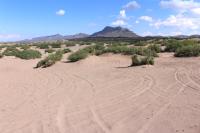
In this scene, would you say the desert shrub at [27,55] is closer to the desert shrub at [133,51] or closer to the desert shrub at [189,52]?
the desert shrub at [133,51]

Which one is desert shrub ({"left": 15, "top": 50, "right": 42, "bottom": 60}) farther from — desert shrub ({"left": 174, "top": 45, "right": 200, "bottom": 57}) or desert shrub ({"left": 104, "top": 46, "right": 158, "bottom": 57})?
desert shrub ({"left": 174, "top": 45, "right": 200, "bottom": 57})

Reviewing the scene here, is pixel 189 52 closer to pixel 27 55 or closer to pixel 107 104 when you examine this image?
pixel 107 104

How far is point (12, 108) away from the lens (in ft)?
42.5

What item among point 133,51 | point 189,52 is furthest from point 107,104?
point 133,51

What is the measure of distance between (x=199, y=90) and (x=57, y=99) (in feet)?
16.7

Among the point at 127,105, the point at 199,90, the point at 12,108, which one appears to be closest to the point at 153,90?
the point at 199,90

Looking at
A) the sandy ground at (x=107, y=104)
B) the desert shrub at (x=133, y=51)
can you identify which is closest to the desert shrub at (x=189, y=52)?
the desert shrub at (x=133, y=51)

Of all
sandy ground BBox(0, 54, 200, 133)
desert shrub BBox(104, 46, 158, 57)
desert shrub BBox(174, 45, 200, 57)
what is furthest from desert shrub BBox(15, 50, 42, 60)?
sandy ground BBox(0, 54, 200, 133)

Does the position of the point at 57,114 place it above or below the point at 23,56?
above

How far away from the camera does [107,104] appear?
1264cm

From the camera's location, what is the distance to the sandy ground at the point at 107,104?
988 cm

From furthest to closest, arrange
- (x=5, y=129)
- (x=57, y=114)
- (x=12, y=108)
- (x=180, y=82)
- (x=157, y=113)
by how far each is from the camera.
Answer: (x=180, y=82), (x=12, y=108), (x=57, y=114), (x=157, y=113), (x=5, y=129)

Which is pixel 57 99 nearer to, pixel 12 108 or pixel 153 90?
pixel 12 108

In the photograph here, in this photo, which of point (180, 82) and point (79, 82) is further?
point (79, 82)
